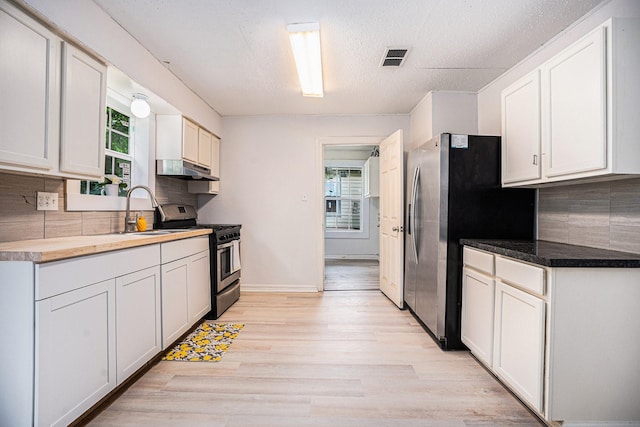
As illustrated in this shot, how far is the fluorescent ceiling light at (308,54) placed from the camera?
7.82 ft

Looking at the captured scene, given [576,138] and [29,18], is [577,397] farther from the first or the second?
[29,18]

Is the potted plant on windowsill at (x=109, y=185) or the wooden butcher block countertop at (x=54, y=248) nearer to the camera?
the wooden butcher block countertop at (x=54, y=248)

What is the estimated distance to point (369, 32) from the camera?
2.48 m

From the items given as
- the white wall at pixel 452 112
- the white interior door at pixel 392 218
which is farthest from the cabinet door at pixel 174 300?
the white wall at pixel 452 112

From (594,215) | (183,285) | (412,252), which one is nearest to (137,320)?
(183,285)

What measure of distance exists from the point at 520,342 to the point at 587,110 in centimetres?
132

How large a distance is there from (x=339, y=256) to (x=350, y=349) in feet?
16.3

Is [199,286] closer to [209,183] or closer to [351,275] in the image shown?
[209,183]

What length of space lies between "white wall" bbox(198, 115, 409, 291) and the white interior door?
0.78 meters

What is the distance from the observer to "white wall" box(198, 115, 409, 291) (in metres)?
4.68

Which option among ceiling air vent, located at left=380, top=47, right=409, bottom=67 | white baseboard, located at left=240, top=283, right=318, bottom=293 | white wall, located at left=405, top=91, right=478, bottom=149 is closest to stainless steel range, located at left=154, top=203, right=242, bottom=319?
white baseboard, located at left=240, top=283, right=318, bottom=293

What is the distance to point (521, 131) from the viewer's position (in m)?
2.41

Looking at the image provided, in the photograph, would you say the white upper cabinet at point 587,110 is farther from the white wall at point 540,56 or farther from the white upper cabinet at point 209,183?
the white upper cabinet at point 209,183

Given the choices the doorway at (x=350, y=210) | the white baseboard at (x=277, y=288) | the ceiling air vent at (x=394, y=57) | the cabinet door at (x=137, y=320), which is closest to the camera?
the cabinet door at (x=137, y=320)
